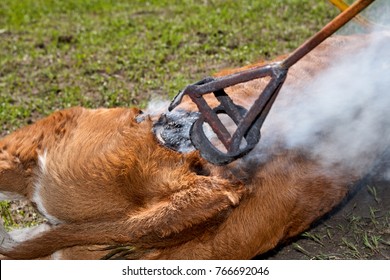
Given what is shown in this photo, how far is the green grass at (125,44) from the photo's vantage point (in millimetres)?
6574

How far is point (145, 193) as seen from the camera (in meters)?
3.26

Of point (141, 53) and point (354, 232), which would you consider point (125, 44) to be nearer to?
point (141, 53)

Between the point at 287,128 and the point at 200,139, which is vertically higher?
the point at 200,139

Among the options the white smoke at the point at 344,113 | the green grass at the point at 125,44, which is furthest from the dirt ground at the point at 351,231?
the green grass at the point at 125,44

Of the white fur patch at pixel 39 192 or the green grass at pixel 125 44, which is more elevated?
the white fur patch at pixel 39 192

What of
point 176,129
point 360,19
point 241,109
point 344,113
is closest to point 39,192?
point 176,129

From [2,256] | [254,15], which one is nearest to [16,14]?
[254,15]

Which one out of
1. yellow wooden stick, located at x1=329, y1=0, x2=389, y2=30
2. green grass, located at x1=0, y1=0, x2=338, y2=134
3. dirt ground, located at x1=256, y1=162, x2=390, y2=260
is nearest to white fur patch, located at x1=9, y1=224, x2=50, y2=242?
dirt ground, located at x1=256, y1=162, x2=390, y2=260

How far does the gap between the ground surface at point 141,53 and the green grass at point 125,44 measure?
0.01 meters

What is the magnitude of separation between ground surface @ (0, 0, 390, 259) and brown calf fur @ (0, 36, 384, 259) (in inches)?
39.8

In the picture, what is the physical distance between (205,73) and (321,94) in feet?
11.0

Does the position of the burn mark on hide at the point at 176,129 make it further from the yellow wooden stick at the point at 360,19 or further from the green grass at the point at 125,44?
the green grass at the point at 125,44

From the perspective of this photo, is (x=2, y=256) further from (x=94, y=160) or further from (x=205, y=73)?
(x=205, y=73)

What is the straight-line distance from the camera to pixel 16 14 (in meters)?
9.09
